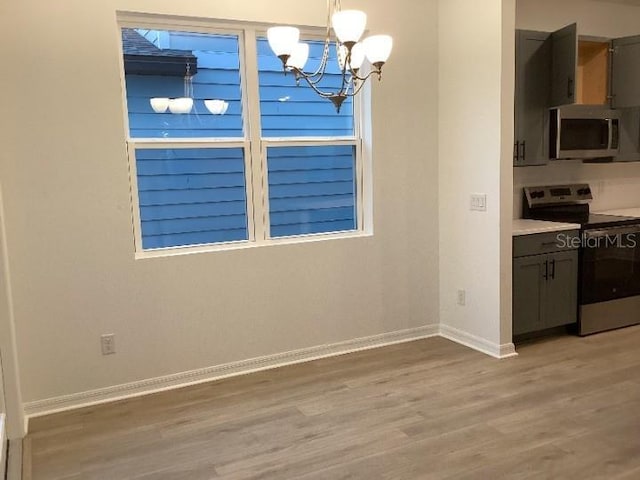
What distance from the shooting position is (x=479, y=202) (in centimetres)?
400

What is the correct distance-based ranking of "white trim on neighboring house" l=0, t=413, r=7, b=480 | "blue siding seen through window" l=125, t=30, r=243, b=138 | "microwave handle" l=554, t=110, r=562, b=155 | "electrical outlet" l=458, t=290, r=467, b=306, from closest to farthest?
"white trim on neighboring house" l=0, t=413, r=7, b=480 → "blue siding seen through window" l=125, t=30, r=243, b=138 → "electrical outlet" l=458, t=290, r=467, b=306 → "microwave handle" l=554, t=110, r=562, b=155

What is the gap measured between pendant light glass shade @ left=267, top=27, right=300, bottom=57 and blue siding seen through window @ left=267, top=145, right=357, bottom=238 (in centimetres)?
142

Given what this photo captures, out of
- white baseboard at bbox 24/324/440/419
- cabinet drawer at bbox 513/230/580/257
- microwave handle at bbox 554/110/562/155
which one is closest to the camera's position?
white baseboard at bbox 24/324/440/419

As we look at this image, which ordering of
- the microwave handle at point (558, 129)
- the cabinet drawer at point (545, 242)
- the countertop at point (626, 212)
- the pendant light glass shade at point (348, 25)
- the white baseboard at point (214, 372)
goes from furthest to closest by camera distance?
1. the countertop at point (626, 212)
2. the microwave handle at point (558, 129)
3. the cabinet drawer at point (545, 242)
4. the white baseboard at point (214, 372)
5. the pendant light glass shade at point (348, 25)

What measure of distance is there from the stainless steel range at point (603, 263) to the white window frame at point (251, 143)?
1.51 m

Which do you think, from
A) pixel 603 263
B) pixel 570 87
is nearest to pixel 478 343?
pixel 603 263

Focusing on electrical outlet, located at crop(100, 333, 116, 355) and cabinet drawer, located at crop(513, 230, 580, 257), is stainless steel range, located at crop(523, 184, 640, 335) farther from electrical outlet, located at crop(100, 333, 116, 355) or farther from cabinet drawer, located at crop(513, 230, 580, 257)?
electrical outlet, located at crop(100, 333, 116, 355)

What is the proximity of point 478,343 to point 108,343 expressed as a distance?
251 cm

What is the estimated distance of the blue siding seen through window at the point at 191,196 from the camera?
11.7 ft

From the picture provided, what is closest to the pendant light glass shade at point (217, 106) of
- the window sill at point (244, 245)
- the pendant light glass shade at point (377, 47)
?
the window sill at point (244, 245)

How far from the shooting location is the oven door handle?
4262mm

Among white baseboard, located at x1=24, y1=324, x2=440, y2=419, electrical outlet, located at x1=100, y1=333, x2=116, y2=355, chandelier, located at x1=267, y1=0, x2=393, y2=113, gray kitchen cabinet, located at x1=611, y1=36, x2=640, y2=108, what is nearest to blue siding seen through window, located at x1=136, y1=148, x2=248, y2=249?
electrical outlet, located at x1=100, y1=333, x2=116, y2=355

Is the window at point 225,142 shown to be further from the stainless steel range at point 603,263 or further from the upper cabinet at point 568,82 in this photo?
the stainless steel range at point 603,263

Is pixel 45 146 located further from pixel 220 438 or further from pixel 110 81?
pixel 220 438
